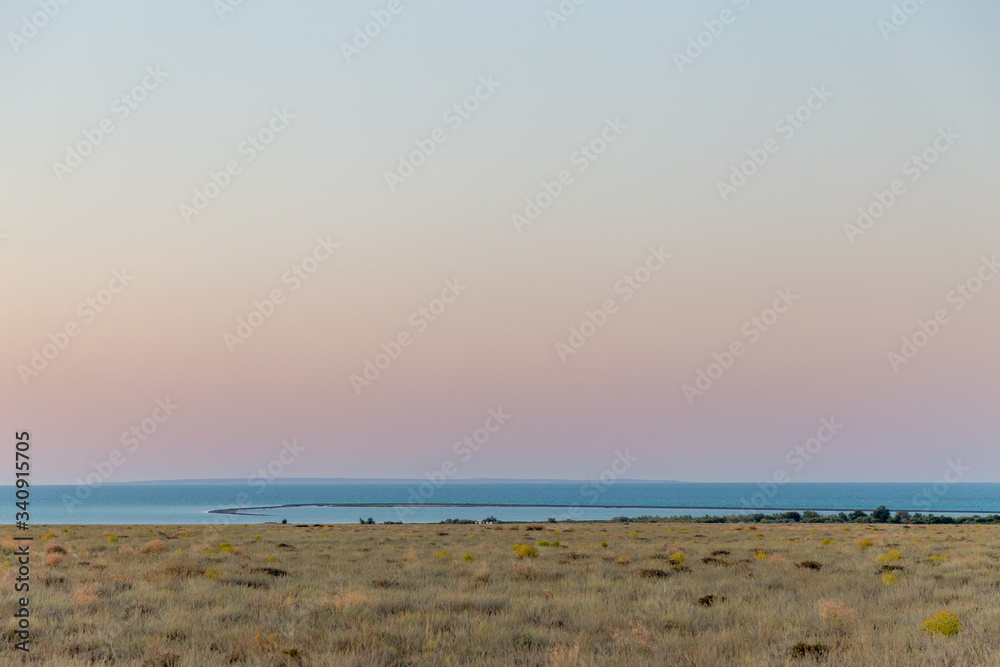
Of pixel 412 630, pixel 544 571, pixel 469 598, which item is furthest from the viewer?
pixel 544 571

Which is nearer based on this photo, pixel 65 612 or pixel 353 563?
pixel 65 612

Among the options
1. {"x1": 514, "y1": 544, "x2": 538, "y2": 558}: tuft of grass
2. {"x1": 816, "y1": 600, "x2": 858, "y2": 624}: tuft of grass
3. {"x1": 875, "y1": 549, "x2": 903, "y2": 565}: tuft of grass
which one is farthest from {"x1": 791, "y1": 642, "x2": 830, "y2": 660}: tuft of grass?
{"x1": 514, "y1": 544, "x2": 538, "y2": 558}: tuft of grass

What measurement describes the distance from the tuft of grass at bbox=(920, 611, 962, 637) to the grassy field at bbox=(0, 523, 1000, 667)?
0.08 feet

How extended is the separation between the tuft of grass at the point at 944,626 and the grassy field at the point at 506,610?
0.03 metres

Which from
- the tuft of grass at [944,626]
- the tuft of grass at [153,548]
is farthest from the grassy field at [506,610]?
the tuft of grass at [153,548]

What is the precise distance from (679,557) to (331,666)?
47.4 ft

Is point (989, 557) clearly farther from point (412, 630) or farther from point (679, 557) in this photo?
point (412, 630)

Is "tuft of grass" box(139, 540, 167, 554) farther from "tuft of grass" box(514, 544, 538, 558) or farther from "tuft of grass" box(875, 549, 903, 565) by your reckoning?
"tuft of grass" box(875, 549, 903, 565)

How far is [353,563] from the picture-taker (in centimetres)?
1961

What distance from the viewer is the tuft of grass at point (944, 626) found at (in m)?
9.95

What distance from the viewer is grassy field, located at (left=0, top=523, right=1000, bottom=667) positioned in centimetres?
882

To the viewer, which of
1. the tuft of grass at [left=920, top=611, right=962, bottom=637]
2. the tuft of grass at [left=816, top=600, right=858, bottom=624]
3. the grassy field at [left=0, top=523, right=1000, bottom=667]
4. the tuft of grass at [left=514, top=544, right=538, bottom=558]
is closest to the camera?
the grassy field at [left=0, top=523, right=1000, bottom=667]

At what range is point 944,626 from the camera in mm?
10008

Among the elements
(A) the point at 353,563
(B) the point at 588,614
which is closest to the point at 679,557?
(A) the point at 353,563
